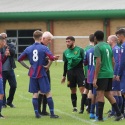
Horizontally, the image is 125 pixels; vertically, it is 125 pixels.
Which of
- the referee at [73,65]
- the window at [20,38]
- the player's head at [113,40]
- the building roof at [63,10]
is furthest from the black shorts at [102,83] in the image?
the window at [20,38]

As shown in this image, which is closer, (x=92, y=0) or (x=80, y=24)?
(x=80, y=24)

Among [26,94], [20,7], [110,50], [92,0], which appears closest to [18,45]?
[20,7]

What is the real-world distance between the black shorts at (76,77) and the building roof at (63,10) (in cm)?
3195

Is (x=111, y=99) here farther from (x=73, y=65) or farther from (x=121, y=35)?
(x=73, y=65)

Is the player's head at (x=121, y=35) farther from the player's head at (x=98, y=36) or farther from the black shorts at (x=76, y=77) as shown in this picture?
the black shorts at (x=76, y=77)

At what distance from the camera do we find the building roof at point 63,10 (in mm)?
48406

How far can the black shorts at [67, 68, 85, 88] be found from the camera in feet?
53.0

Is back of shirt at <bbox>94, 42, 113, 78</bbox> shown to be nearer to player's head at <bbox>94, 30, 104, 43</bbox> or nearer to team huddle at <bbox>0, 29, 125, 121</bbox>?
team huddle at <bbox>0, 29, 125, 121</bbox>

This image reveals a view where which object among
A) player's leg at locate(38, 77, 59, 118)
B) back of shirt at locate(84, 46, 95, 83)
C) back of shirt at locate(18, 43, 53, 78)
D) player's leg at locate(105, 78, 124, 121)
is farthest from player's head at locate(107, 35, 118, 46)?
player's leg at locate(38, 77, 59, 118)

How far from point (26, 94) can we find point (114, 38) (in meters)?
7.30

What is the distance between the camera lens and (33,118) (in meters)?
14.8

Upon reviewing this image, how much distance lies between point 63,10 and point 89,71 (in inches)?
1370

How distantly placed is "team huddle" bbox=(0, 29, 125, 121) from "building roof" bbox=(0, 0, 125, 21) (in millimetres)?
32078

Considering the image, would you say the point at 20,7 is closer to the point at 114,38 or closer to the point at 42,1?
the point at 42,1
